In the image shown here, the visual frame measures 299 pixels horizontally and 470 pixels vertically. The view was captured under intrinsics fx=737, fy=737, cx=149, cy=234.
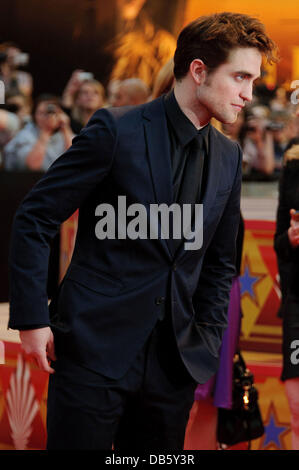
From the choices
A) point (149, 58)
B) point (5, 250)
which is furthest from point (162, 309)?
point (149, 58)

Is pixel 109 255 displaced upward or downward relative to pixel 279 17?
downward

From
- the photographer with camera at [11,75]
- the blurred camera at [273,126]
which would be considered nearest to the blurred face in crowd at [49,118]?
the photographer with camera at [11,75]

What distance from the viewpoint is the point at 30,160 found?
16.8 feet

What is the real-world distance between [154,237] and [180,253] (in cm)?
8

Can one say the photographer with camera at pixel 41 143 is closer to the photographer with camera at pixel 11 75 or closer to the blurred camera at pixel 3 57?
the photographer with camera at pixel 11 75

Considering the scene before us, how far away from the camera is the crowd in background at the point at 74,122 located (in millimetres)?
5098

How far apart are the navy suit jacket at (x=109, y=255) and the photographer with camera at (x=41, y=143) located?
341cm

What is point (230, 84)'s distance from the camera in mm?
1615

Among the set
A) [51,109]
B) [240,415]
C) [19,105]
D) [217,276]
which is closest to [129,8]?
[19,105]

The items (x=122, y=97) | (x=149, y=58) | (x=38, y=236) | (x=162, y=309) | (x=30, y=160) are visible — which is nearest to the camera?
(x=38, y=236)

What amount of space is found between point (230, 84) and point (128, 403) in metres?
0.76

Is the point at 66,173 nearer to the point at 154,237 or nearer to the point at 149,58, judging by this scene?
the point at 154,237

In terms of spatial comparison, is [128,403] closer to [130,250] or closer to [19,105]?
[130,250]

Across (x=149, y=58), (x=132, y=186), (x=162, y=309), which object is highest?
(x=149, y=58)
